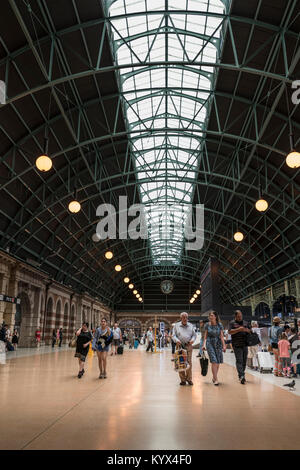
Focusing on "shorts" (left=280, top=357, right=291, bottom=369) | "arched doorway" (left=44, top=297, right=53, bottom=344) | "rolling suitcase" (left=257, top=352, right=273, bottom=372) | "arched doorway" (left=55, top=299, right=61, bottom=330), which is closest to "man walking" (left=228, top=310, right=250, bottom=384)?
→ "shorts" (left=280, top=357, right=291, bottom=369)

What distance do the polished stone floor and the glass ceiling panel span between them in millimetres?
11020

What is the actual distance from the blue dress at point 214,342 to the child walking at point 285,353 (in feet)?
8.62

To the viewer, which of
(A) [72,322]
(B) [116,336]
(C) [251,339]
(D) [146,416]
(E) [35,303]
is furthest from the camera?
(A) [72,322]

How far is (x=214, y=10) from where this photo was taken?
14195 millimetres

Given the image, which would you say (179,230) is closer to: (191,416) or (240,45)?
(240,45)

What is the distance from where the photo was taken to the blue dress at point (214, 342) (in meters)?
9.27

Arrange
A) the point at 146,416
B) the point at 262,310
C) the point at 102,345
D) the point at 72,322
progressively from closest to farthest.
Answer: the point at 146,416 → the point at 102,345 → the point at 262,310 → the point at 72,322

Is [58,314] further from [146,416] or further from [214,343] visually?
[146,416]

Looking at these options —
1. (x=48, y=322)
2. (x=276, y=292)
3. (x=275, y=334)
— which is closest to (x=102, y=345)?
(x=275, y=334)

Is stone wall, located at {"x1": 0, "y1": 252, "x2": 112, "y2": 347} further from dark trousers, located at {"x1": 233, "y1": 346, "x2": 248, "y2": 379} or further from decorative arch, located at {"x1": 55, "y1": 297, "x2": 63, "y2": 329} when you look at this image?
dark trousers, located at {"x1": 233, "y1": 346, "x2": 248, "y2": 379}

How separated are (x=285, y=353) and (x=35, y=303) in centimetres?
2251

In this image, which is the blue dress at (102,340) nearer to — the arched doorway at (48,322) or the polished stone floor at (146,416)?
the polished stone floor at (146,416)

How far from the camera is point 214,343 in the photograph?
943 cm

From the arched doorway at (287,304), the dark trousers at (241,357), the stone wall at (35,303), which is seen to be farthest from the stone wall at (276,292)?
the dark trousers at (241,357)
